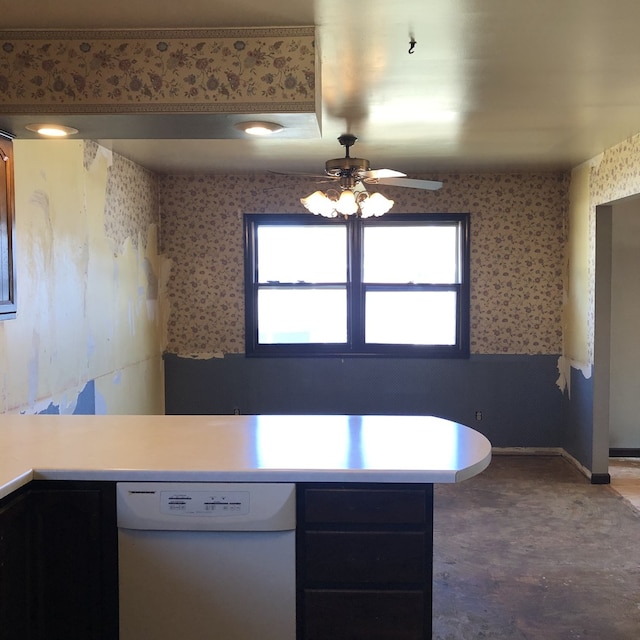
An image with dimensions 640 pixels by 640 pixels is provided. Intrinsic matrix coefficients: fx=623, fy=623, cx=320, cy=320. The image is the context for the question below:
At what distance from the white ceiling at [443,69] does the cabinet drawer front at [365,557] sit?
170 cm

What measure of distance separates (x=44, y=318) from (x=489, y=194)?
384 cm

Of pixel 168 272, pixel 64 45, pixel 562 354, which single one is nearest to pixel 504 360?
pixel 562 354

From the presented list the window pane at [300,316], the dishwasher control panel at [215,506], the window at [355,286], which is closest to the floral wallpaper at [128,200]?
the window at [355,286]

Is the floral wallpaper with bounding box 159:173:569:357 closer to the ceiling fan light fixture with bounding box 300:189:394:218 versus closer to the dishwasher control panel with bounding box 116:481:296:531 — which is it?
the ceiling fan light fixture with bounding box 300:189:394:218

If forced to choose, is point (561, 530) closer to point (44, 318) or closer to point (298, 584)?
point (298, 584)

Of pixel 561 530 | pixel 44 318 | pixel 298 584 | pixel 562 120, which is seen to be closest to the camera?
pixel 298 584

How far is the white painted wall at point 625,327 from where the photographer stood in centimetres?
547

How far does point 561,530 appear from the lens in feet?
12.7

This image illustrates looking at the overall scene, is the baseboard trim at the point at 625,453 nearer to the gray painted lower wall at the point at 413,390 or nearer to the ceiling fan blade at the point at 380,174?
the gray painted lower wall at the point at 413,390

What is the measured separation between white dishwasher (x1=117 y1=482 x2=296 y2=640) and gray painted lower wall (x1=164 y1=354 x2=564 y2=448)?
3.78m

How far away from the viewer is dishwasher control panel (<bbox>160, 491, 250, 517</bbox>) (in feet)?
5.92

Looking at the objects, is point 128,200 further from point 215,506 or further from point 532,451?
point 532,451

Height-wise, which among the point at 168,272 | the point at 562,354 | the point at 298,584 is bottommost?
the point at 298,584

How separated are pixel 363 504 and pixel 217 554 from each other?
452 mm
